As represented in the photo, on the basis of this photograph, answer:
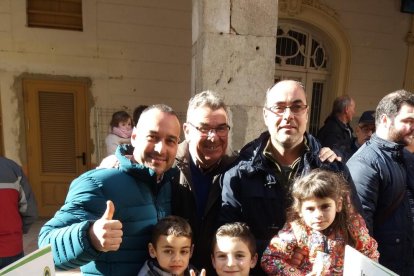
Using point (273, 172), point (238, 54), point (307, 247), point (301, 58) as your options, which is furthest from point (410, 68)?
point (307, 247)

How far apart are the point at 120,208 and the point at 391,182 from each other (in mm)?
1681

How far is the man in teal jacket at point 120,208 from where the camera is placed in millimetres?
1178

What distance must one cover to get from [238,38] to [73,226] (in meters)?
2.49

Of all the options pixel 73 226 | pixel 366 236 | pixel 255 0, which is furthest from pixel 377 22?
pixel 73 226

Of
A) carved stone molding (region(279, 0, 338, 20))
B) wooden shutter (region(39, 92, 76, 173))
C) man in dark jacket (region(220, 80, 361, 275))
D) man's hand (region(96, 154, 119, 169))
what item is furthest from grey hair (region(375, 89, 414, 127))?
wooden shutter (region(39, 92, 76, 173))

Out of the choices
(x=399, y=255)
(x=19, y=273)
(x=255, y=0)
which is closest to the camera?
(x=19, y=273)

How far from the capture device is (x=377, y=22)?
20.4ft

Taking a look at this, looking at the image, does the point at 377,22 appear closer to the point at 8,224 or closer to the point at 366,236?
the point at 366,236

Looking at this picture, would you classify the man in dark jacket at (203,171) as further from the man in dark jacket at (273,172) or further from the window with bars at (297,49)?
the window with bars at (297,49)

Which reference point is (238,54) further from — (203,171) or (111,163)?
(111,163)

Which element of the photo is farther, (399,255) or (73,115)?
(73,115)

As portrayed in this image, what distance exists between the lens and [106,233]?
3.76 feet

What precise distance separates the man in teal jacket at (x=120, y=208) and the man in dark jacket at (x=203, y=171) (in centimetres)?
15

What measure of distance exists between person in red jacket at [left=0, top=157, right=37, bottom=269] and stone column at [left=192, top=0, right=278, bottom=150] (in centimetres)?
192
